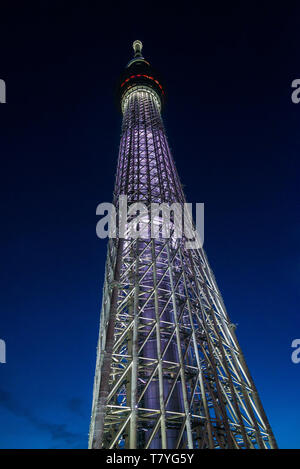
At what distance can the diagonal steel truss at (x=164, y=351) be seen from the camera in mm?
11773

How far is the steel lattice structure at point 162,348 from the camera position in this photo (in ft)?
38.7

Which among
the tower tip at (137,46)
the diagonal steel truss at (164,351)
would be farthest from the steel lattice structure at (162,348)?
the tower tip at (137,46)

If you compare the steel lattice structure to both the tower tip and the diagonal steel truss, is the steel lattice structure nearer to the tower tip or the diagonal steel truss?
the diagonal steel truss

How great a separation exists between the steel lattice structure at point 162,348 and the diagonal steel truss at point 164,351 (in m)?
0.05

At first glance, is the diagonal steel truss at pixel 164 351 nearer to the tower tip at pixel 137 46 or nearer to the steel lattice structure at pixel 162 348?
the steel lattice structure at pixel 162 348

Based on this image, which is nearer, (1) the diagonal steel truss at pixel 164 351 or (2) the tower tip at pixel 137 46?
(1) the diagonal steel truss at pixel 164 351

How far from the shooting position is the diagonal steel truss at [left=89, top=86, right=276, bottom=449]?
11773 mm

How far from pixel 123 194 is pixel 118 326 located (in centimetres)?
1079

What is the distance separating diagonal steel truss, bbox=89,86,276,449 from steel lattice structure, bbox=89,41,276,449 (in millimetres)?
51

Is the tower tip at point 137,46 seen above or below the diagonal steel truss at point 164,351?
above

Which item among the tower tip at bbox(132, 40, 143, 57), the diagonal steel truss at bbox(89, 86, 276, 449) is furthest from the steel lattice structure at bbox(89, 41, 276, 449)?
the tower tip at bbox(132, 40, 143, 57)

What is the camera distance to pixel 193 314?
16.8 m
